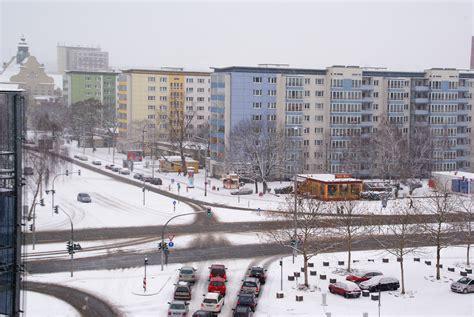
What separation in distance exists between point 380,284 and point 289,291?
14.6ft

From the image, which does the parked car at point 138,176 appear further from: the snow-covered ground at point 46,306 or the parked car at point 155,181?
the snow-covered ground at point 46,306

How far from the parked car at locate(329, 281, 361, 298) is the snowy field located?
29 cm

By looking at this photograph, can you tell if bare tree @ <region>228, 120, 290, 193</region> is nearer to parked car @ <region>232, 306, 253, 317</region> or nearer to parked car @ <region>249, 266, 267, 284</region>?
parked car @ <region>249, 266, 267, 284</region>

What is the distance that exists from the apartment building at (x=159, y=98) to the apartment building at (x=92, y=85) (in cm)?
3620

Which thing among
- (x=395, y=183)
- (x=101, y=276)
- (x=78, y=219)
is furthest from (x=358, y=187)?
(x=101, y=276)

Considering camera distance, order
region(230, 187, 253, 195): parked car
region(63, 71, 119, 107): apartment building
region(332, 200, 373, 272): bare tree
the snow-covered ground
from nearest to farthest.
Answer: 1. the snow-covered ground
2. region(332, 200, 373, 272): bare tree
3. region(230, 187, 253, 195): parked car
4. region(63, 71, 119, 107): apartment building

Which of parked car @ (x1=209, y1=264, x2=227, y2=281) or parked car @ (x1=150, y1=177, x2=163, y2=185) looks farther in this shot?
parked car @ (x1=150, y1=177, x2=163, y2=185)

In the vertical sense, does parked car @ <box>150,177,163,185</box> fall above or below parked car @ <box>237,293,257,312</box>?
above

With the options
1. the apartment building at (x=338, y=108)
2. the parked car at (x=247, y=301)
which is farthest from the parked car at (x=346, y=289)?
the apartment building at (x=338, y=108)

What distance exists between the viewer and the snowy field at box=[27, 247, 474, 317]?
29.5 m

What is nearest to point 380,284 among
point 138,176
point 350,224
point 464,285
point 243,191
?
point 464,285

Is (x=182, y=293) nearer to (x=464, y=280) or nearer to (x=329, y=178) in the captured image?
(x=464, y=280)

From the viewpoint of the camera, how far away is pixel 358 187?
63.0 metres

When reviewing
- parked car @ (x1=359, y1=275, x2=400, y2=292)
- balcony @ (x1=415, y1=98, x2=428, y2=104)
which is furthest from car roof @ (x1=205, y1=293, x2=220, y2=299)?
balcony @ (x1=415, y1=98, x2=428, y2=104)
